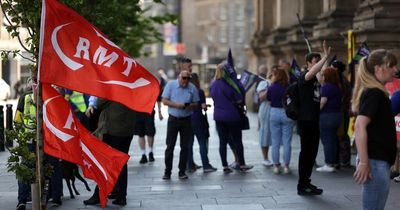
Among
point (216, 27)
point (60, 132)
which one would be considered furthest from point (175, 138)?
point (216, 27)

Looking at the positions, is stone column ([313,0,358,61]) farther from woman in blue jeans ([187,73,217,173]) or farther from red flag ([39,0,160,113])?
red flag ([39,0,160,113])

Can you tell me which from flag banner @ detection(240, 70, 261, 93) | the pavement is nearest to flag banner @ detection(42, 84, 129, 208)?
the pavement

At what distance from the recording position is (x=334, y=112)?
13.8m

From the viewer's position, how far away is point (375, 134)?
6359 millimetres

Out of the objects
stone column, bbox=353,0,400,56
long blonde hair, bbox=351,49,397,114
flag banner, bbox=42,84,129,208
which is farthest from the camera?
stone column, bbox=353,0,400,56

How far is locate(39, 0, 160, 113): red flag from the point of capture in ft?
24.3

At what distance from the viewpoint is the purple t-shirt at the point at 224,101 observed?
46.4 ft

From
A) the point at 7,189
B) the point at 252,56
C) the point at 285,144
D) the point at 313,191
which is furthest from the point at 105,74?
the point at 252,56

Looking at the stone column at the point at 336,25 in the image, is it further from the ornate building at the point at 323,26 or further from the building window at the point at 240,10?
the building window at the point at 240,10

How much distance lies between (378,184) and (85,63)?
2872 mm

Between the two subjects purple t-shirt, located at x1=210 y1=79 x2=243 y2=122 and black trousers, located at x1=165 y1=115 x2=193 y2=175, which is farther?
purple t-shirt, located at x1=210 y1=79 x2=243 y2=122

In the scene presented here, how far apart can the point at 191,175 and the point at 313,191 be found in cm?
324

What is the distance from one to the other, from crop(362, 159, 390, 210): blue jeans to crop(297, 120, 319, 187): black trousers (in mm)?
4838

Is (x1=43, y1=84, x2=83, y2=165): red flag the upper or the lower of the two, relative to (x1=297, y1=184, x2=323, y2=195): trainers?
upper
